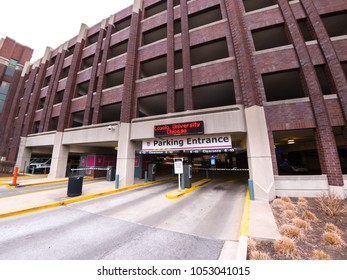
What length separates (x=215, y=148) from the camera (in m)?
9.92

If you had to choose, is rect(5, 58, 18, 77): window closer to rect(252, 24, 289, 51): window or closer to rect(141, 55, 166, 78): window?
rect(141, 55, 166, 78): window

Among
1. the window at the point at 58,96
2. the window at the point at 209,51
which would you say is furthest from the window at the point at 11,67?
the window at the point at 209,51

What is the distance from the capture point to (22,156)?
18562mm

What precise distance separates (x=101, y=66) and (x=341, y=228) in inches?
804

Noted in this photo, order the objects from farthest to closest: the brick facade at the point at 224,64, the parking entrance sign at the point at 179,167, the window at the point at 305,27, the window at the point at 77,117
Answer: the window at the point at 77,117 < the window at the point at 305,27 < the parking entrance sign at the point at 179,167 < the brick facade at the point at 224,64

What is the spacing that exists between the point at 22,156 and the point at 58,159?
792 centimetres

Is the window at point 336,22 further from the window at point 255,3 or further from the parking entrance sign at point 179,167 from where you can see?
the parking entrance sign at point 179,167

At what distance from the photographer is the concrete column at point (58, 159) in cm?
1541

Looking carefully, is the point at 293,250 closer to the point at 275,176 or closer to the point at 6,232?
the point at 275,176

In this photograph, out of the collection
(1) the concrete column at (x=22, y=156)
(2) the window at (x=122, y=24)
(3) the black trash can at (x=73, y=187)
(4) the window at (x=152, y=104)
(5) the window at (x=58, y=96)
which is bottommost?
(3) the black trash can at (x=73, y=187)

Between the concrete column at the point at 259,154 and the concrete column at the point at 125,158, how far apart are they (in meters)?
9.21

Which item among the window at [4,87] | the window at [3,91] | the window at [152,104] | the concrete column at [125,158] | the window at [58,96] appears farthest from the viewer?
the window at [4,87]

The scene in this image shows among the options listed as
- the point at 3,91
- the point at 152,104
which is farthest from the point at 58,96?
the point at 3,91
